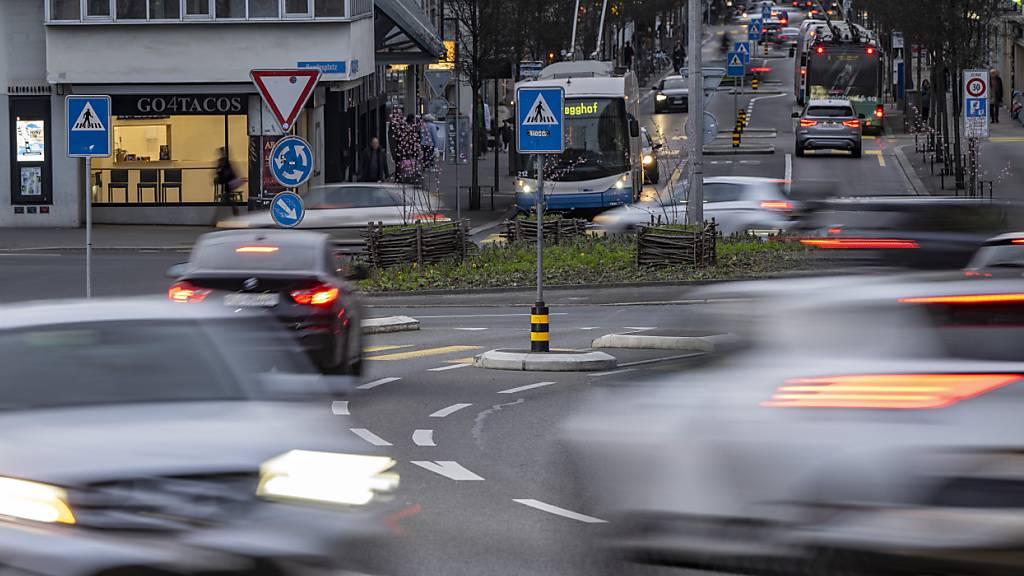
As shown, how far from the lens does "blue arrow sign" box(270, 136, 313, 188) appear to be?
20.8 m

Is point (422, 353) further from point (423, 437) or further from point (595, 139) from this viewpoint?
point (595, 139)

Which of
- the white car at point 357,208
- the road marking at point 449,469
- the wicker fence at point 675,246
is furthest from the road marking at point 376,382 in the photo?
the white car at point 357,208

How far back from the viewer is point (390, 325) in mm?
22703

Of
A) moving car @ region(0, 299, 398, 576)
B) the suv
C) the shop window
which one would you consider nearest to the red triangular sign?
moving car @ region(0, 299, 398, 576)

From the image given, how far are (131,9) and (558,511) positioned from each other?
3404cm

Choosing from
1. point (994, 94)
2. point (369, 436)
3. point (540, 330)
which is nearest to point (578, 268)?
point (540, 330)

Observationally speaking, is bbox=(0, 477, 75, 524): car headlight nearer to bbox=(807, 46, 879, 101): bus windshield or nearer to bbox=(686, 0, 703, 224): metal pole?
bbox=(686, 0, 703, 224): metal pole

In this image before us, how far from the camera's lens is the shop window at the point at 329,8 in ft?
140

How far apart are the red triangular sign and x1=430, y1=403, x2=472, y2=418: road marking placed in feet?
18.8

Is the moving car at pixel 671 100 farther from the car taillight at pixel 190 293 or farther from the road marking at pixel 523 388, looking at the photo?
the car taillight at pixel 190 293

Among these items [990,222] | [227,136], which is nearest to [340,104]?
[227,136]

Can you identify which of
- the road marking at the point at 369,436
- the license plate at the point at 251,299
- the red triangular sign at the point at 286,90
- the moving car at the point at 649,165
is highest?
the red triangular sign at the point at 286,90

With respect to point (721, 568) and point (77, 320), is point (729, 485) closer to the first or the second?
point (721, 568)

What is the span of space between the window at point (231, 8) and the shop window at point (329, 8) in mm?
1722
